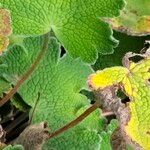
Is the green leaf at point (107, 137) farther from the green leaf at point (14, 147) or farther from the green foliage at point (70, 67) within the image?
the green leaf at point (14, 147)

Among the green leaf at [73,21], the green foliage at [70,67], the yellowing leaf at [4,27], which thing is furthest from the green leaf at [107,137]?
the yellowing leaf at [4,27]

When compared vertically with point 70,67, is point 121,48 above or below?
below

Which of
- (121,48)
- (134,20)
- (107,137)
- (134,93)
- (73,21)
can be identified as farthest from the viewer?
(121,48)

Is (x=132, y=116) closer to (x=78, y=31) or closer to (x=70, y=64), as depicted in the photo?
(x=78, y=31)

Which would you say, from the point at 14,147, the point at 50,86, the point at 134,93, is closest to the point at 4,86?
the point at 50,86

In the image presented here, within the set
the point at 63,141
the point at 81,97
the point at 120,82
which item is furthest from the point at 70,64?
the point at 120,82

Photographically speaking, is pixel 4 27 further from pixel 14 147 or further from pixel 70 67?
pixel 70 67
